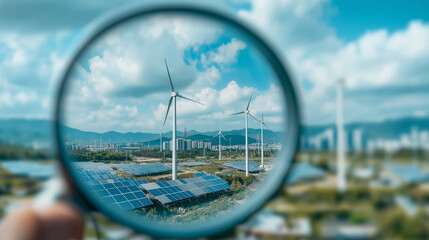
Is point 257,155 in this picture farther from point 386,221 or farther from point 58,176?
point 58,176

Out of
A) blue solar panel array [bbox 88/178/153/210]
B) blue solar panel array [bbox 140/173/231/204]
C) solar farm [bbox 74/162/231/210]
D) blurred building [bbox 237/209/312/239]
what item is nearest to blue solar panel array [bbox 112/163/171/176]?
solar farm [bbox 74/162/231/210]

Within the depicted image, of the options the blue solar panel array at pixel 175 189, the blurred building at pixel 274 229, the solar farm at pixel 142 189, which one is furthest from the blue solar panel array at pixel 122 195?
the blurred building at pixel 274 229

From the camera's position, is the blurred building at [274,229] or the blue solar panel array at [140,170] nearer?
the blurred building at [274,229]

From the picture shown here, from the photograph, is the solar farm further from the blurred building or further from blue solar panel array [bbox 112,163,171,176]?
the blurred building

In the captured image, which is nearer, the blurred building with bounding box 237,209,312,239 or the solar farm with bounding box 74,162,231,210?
the blurred building with bounding box 237,209,312,239

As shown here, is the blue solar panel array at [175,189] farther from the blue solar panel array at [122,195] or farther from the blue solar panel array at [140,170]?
the blue solar panel array at [140,170]

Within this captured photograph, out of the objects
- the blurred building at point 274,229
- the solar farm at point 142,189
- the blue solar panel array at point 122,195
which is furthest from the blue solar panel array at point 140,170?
the blurred building at point 274,229

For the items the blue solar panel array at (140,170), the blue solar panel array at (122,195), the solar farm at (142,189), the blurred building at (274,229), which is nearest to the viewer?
the blurred building at (274,229)

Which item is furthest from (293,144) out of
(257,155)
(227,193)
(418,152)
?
(257,155)

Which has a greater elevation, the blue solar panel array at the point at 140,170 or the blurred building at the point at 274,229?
the blurred building at the point at 274,229


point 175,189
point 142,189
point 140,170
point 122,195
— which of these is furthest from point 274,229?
point 140,170

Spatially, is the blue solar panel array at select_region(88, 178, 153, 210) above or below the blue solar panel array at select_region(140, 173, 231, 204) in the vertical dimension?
above

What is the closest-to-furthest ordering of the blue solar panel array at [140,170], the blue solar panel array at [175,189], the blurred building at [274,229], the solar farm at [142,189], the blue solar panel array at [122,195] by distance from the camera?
1. the blurred building at [274,229]
2. the blue solar panel array at [122,195]
3. the solar farm at [142,189]
4. the blue solar panel array at [175,189]
5. the blue solar panel array at [140,170]
